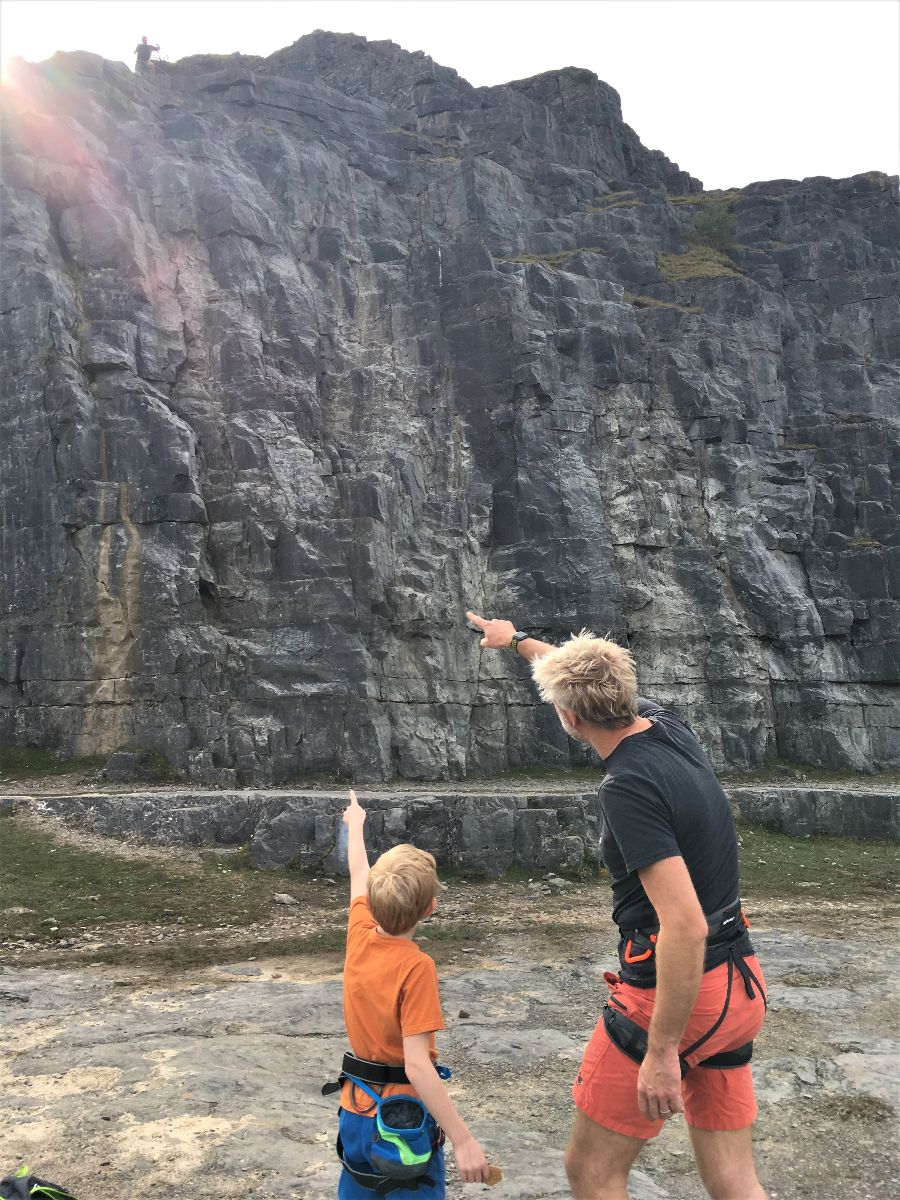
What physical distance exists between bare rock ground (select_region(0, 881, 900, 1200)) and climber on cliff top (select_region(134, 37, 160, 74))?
150ft

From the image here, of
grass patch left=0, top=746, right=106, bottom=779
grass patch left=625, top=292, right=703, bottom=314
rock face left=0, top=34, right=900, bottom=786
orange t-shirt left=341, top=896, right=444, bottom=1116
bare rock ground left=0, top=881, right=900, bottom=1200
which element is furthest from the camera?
grass patch left=625, top=292, right=703, bottom=314

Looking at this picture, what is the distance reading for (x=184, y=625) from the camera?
27141 mm

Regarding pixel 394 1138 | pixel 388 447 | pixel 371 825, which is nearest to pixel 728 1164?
pixel 394 1138

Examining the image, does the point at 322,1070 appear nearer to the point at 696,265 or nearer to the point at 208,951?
the point at 208,951

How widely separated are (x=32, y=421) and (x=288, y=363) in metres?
9.70

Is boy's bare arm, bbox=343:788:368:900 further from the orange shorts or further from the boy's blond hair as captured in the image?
the orange shorts

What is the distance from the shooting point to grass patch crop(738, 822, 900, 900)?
18.9 m

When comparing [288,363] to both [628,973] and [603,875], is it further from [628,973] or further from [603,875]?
[628,973]

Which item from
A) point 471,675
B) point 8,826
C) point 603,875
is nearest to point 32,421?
point 8,826

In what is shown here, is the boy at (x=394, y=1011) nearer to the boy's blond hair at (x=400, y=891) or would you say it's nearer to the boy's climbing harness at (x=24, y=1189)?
the boy's blond hair at (x=400, y=891)

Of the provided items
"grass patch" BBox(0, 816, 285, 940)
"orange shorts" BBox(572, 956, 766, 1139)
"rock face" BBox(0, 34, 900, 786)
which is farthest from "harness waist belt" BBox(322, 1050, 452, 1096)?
"rock face" BBox(0, 34, 900, 786)

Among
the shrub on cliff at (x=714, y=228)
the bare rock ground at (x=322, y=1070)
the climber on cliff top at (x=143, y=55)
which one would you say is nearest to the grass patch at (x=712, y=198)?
the shrub on cliff at (x=714, y=228)

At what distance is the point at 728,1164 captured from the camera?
3.65 m

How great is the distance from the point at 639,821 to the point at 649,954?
0.63m
